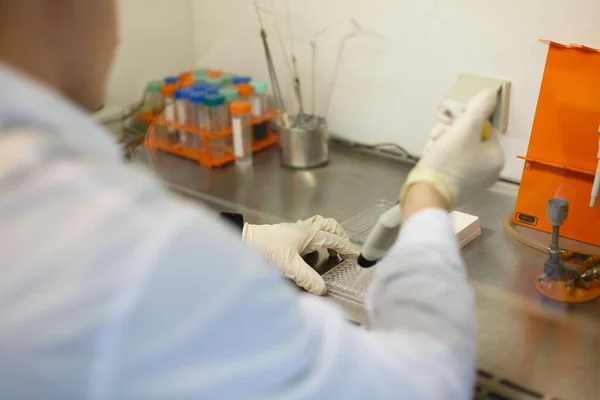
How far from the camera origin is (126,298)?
13.5 inches

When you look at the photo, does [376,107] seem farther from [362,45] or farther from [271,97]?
[271,97]

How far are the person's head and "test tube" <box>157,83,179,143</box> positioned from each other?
0.98 meters

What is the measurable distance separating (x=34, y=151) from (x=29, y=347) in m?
0.11

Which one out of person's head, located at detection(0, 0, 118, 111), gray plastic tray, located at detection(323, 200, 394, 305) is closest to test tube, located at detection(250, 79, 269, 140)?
gray plastic tray, located at detection(323, 200, 394, 305)

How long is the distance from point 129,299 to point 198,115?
1167mm

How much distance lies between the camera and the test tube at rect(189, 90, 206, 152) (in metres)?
1.43

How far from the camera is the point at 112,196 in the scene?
1.19 feet

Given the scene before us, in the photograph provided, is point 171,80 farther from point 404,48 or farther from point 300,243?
point 300,243

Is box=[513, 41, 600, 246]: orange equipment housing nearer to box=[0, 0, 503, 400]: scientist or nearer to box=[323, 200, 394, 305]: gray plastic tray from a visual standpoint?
box=[323, 200, 394, 305]: gray plastic tray

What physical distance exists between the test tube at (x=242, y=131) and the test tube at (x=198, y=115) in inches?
2.8

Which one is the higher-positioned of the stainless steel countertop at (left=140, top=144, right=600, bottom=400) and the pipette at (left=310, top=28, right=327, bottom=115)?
the pipette at (left=310, top=28, right=327, bottom=115)

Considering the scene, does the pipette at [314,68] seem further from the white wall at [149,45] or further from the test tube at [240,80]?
the white wall at [149,45]

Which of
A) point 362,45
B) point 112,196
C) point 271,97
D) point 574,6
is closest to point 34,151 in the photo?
point 112,196

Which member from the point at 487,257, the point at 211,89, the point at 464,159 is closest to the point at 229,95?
the point at 211,89
